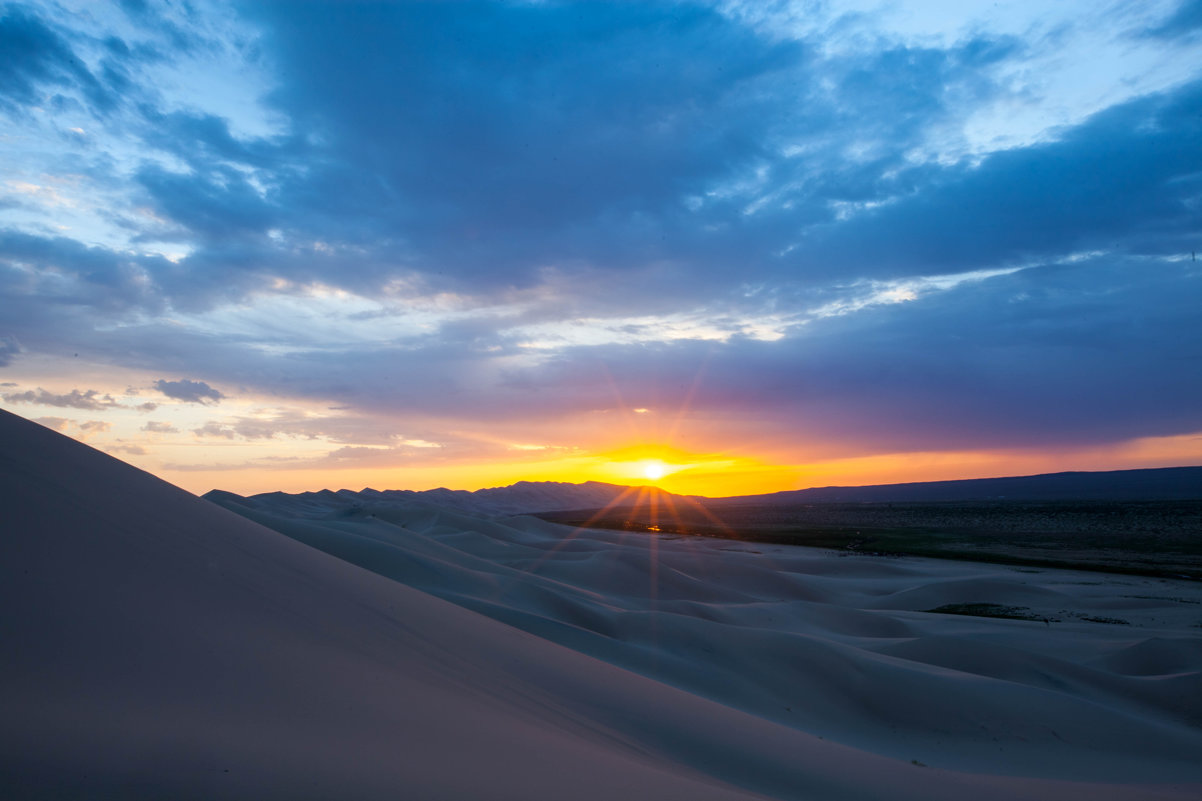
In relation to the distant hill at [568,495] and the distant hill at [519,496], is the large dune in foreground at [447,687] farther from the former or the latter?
the distant hill at [519,496]

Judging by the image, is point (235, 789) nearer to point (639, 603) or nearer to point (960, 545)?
point (639, 603)

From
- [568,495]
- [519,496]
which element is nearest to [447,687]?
[519,496]

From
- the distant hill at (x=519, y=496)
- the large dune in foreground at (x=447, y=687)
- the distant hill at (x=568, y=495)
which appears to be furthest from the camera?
the distant hill at (x=519, y=496)

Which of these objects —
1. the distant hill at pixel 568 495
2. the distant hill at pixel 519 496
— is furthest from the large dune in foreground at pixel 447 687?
the distant hill at pixel 519 496

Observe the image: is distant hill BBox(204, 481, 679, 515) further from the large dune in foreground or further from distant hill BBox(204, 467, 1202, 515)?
the large dune in foreground

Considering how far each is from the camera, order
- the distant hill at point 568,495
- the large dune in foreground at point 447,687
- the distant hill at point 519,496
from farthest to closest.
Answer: the distant hill at point 519,496 → the distant hill at point 568,495 → the large dune in foreground at point 447,687

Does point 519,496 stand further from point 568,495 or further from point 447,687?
point 447,687

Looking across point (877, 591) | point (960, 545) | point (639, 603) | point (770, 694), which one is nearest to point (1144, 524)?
point (960, 545)

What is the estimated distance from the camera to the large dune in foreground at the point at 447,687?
343 cm

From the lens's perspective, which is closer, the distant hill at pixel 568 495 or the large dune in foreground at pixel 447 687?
the large dune in foreground at pixel 447 687

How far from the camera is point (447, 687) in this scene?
5746 millimetres

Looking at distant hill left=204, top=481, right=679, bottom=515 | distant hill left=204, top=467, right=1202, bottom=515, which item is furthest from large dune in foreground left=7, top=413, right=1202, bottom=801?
distant hill left=204, top=481, right=679, bottom=515

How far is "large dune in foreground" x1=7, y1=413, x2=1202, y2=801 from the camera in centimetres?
343

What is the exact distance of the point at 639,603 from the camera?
1767cm
